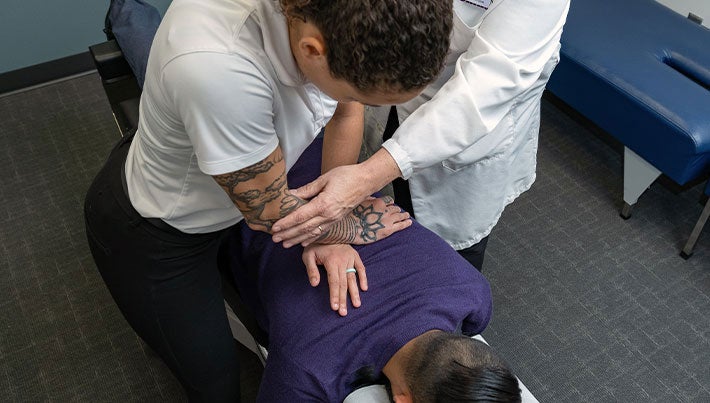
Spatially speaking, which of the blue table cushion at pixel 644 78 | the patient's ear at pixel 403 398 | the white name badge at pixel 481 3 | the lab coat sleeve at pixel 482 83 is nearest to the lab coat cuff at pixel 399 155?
the lab coat sleeve at pixel 482 83

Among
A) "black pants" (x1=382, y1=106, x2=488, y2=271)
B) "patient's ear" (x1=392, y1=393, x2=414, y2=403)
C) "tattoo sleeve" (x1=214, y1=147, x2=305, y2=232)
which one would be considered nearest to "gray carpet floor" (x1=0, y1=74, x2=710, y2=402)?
"black pants" (x1=382, y1=106, x2=488, y2=271)

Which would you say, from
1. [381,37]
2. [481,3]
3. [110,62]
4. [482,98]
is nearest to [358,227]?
[482,98]

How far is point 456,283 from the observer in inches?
50.8

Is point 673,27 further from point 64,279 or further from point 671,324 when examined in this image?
point 64,279

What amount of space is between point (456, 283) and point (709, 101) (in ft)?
4.71

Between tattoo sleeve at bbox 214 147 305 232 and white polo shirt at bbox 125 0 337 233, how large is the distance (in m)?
0.03

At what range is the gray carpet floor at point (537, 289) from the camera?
193 centimetres

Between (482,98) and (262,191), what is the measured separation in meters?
0.52

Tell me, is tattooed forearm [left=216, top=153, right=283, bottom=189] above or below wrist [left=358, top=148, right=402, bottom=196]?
above

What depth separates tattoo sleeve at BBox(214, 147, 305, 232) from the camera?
3.11 ft

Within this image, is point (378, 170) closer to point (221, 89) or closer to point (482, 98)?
point (482, 98)

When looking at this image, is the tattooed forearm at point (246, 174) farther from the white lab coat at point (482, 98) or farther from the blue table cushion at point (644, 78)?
the blue table cushion at point (644, 78)

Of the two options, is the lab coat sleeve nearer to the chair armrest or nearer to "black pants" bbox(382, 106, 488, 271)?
"black pants" bbox(382, 106, 488, 271)

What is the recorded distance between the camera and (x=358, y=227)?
53.6 inches
